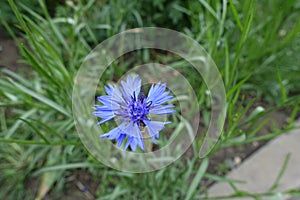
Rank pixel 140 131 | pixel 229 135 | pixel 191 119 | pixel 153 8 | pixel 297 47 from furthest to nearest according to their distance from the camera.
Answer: pixel 153 8
pixel 297 47
pixel 191 119
pixel 229 135
pixel 140 131

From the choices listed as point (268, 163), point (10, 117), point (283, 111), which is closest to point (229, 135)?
point (268, 163)

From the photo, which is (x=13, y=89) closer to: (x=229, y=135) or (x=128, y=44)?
(x=229, y=135)

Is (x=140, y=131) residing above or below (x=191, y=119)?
below

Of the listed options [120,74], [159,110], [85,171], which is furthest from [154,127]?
[85,171]

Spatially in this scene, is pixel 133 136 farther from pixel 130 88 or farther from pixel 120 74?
pixel 120 74

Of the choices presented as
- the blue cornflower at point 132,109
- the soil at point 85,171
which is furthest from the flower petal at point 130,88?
the soil at point 85,171

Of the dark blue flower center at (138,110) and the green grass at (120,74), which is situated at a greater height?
the green grass at (120,74)

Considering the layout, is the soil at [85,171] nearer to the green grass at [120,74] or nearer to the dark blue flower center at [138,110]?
the green grass at [120,74]

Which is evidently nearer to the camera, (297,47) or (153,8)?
(297,47)
